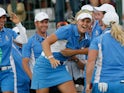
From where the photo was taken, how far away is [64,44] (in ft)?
24.3

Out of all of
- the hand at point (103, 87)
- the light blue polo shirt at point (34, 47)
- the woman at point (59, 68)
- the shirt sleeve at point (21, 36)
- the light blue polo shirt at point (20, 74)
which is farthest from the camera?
the light blue polo shirt at point (20, 74)

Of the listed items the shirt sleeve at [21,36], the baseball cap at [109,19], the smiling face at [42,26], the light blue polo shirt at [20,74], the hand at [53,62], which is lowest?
the light blue polo shirt at [20,74]

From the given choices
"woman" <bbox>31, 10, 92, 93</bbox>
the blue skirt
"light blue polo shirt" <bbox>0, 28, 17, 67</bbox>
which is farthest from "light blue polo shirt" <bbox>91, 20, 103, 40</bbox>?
"light blue polo shirt" <bbox>0, 28, 17, 67</bbox>

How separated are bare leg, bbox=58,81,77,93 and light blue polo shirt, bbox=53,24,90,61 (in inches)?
14.0

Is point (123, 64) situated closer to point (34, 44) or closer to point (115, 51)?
point (115, 51)

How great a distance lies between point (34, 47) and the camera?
8156mm

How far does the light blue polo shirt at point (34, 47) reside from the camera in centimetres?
813

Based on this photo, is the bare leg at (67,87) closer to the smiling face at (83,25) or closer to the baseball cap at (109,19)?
the smiling face at (83,25)

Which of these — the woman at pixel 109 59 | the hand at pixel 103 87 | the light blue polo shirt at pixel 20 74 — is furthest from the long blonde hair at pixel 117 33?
the light blue polo shirt at pixel 20 74

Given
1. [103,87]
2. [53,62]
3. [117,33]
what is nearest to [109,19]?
[117,33]

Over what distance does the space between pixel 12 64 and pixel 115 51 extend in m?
2.36

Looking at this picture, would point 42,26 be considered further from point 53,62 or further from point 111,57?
point 111,57

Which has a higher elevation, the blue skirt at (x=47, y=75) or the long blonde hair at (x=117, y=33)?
the long blonde hair at (x=117, y=33)

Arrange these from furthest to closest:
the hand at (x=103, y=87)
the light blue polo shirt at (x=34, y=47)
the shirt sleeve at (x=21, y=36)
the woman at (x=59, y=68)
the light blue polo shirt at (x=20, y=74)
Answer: the light blue polo shirt at (x=20, y=74) → the shirt sleeve at (x=21, y=36) → the light blue polo shirt at (x=34, y=47) → the woman at (x=59, y=68) → the hand at (x=103, y=87)
